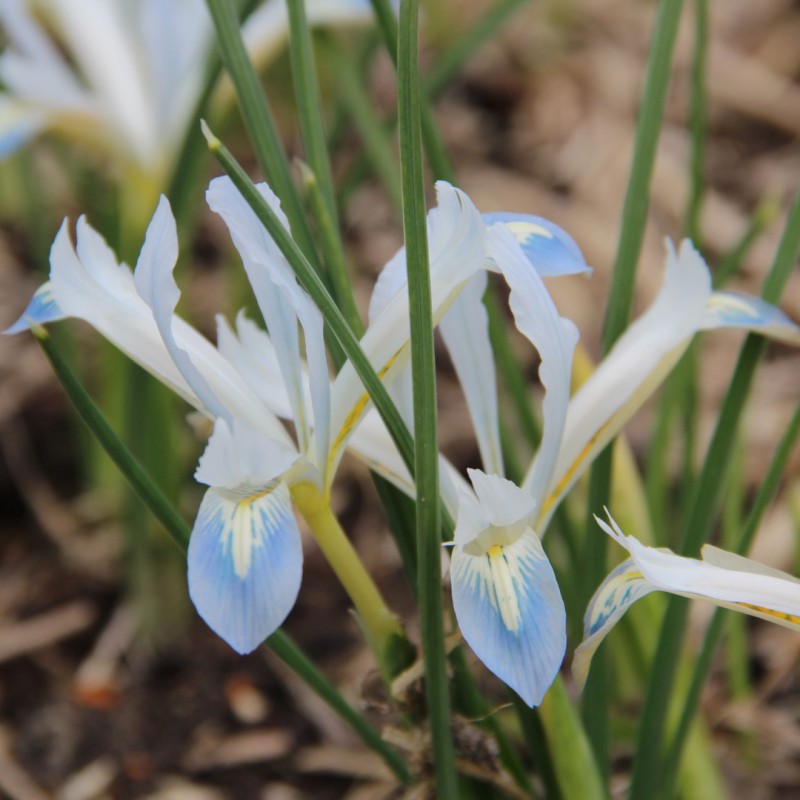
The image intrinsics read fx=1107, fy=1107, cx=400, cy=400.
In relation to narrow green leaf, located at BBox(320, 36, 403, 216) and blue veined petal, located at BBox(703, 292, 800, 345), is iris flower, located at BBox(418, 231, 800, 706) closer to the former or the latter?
blue veined petal, located at BBox(703, 292, 800, 345)

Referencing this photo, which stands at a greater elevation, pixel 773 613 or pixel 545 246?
pixel 545 246

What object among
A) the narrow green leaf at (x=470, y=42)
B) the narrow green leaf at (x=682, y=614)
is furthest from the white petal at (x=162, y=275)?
the narrow green leaf at (x=470, y=42)

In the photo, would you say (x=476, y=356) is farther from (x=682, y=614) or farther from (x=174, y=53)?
(x=174, y=53)

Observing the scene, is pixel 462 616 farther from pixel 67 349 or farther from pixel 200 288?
pixel 200 288

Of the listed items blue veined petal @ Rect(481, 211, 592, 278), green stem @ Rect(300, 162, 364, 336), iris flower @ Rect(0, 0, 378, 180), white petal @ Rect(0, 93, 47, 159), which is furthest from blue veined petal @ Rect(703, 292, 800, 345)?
white petal @ Rect(0, 93, 47, 159)

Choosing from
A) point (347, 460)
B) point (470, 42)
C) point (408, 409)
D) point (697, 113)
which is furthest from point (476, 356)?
point (347, 460)

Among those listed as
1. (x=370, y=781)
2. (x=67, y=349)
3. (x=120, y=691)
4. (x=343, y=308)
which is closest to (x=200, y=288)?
(x=67, y=349)
